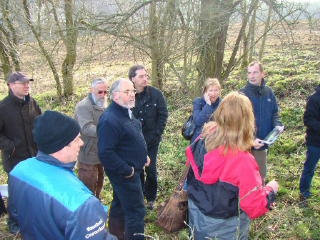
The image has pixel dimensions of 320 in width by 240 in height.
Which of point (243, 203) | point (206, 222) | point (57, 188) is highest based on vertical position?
point (57, 188)

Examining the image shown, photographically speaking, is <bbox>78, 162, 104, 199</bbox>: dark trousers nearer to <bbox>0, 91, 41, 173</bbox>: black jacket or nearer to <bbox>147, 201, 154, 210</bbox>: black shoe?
<bbox>0, 91, 41, 173</bbox>: black jacket

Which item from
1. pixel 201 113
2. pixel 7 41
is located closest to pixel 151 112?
pixel 201 113

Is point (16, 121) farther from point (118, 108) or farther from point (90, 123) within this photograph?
point (118, 108)

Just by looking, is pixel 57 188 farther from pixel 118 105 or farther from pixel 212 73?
pixel 212 73

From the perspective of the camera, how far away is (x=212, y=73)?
26.8 ft

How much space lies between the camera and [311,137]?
15.0 feet

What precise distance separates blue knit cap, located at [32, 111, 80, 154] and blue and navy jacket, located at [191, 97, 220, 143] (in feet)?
8.24

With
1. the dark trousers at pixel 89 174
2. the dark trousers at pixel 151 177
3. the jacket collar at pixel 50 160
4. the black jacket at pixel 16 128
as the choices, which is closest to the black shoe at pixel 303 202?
the dark trousers at pixel 151 177

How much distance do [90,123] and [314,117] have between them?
9.47 feet

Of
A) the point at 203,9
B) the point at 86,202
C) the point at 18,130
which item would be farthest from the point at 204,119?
the point at 203,9

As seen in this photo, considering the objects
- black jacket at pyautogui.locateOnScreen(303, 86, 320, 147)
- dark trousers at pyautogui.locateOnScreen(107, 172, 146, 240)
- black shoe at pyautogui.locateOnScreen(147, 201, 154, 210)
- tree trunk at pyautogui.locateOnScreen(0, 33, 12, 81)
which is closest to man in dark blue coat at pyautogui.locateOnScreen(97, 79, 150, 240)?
dark trousers at pyautogui.locateOnScreen(107, 172, 146, 240)

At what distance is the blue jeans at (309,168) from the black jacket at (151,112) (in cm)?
204

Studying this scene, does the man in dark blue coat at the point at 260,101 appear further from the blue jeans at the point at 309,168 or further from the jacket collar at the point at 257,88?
the blue jeans at the point at 309,168

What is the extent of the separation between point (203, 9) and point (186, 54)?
110 cm
